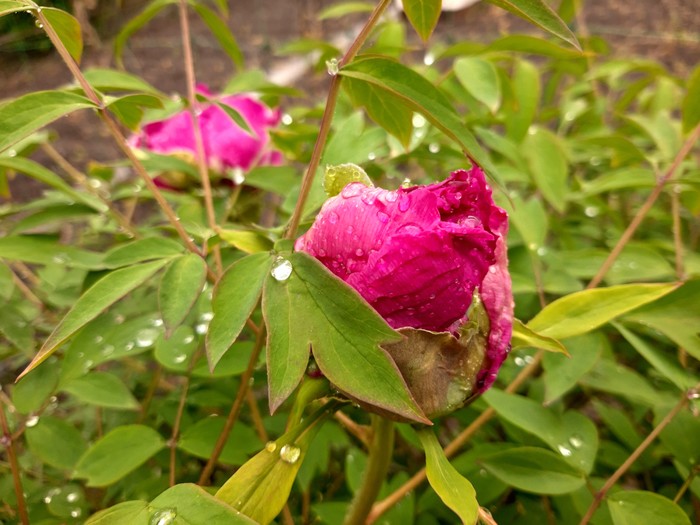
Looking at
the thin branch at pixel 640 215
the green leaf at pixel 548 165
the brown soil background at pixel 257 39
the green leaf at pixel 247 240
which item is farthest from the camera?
the brown soil background at pixel 257 39

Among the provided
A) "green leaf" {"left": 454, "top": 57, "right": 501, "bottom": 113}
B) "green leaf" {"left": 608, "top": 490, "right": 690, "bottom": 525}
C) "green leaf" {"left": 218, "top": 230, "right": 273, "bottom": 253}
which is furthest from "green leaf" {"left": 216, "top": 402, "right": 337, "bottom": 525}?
"green leaf" {"left": 454, "top": 57, "right": 501, "bottom": 113}

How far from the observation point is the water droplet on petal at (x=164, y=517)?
306 mm

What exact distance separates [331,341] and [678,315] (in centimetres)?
32

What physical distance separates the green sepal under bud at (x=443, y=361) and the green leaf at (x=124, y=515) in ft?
0.53

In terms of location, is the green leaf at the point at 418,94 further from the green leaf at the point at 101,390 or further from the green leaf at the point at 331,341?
the green leaf at the point at 101,390

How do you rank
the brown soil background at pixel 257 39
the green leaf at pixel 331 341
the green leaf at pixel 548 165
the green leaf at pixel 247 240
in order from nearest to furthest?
the green leaf at pixel 331 341 → the green leaf at pixel 247 240 → the green leaf at pixel 548 165 → the brown soil background at pixel 257 39

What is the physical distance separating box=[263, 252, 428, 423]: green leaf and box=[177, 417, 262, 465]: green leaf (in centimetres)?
20

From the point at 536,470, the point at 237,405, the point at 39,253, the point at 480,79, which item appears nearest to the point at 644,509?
the point at 536,470

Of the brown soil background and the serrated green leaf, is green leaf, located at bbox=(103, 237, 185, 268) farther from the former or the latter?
the brown soil background

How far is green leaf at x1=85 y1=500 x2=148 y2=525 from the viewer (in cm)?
32

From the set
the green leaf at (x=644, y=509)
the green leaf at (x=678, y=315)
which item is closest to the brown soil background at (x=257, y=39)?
the green leaf at (x=678, y=315)

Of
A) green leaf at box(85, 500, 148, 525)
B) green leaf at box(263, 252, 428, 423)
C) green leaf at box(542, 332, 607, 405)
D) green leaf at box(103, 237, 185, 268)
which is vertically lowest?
green leaf at box(542, 332, 607, 405)

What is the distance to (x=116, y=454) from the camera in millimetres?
438

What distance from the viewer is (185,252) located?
39cm
